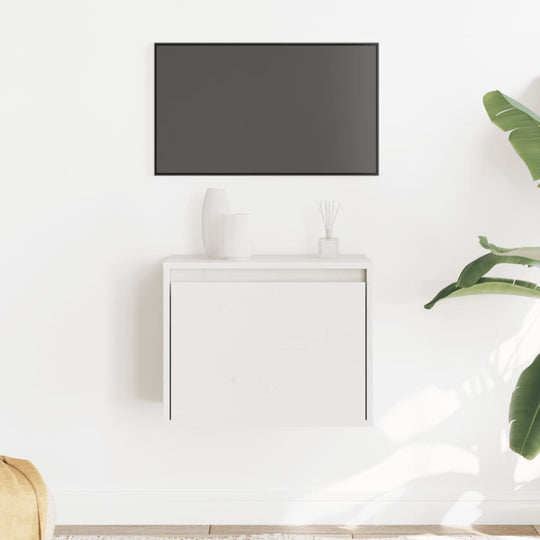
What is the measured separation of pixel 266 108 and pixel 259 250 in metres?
0.54

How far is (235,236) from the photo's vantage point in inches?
93.3

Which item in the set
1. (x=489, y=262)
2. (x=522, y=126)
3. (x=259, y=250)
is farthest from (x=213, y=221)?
(x=522, y=126)

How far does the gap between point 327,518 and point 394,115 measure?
156 cm

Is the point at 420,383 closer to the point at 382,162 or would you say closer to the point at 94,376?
the point at 382,162

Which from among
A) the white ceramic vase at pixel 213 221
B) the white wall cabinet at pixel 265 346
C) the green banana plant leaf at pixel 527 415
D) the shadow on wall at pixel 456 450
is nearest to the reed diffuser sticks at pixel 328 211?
the white wall cabinet at pixel 265 346

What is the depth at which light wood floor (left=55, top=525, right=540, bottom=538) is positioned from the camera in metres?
2.52

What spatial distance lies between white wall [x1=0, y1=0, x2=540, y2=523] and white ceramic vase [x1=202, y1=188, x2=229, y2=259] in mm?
139

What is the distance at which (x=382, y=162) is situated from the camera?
2.55 meters

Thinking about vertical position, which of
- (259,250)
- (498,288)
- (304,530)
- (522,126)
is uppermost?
(522,126)

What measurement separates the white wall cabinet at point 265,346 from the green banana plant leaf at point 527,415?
1.56 ft

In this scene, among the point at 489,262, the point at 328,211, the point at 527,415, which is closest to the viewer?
the point at 527,415

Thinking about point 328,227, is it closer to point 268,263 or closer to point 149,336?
point 268,263

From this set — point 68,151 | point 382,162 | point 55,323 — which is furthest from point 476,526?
point 68,151

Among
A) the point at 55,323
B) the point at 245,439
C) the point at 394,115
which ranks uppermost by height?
the point at 394,115
